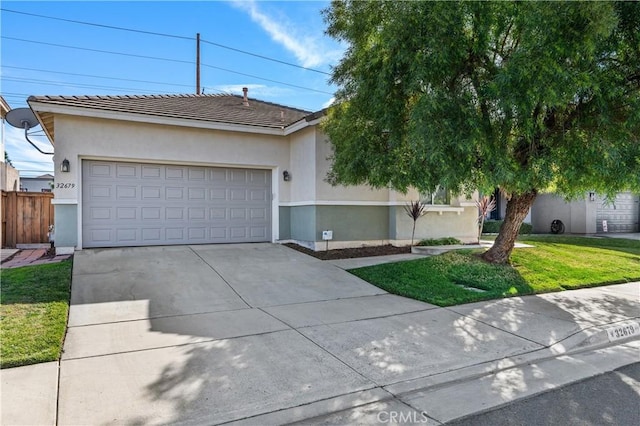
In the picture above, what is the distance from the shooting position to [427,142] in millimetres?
6199

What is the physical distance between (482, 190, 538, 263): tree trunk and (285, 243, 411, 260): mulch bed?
2.60 metres

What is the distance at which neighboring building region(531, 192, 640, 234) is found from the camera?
62.3 ft

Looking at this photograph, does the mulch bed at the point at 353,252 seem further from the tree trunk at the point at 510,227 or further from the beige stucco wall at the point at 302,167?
the tree trunk at the point at 510,227

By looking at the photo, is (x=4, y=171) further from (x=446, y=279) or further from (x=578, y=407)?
(x=578, y=407)

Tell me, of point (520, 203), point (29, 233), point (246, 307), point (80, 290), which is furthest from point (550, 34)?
point (29, 233)

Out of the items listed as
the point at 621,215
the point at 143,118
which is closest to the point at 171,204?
the point at 143,118

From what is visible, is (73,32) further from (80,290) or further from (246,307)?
(246,307)

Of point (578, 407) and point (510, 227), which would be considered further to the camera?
point (510, 227)

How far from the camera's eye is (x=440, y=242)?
11914 mm

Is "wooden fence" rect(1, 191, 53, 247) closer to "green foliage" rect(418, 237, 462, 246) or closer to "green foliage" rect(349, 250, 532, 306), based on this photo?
"green foliage" rect(349, 250, 532, 306)

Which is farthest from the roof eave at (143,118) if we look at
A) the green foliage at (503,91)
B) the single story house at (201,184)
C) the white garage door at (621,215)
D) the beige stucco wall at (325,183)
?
the white garage door at (621,215)

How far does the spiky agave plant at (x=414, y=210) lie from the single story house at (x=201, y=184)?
0.16m

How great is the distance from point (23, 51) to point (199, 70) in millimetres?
8256

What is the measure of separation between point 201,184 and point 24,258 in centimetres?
447
